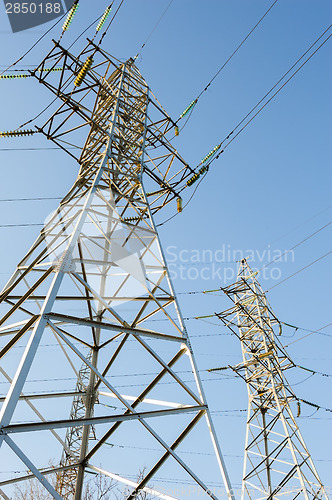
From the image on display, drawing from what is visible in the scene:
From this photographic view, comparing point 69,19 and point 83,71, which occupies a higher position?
point 69,19

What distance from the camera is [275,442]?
1162 centimetres

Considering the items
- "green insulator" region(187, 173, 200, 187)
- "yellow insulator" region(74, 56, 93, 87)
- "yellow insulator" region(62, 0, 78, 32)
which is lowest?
"green insulator" region(187, 173, 200, 187)

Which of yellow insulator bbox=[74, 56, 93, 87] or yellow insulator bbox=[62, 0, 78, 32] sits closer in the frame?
yellow insulator bbox=[74, 56, 93, 87]

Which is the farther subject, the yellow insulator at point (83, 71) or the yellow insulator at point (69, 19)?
the yellow insulator at point (69, 19)

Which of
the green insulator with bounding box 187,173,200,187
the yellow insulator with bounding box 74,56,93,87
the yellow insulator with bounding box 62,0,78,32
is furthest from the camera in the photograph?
the green insulator with bounding box 187,173,200,187

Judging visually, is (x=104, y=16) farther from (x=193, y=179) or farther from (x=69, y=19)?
(x=193, y=179)

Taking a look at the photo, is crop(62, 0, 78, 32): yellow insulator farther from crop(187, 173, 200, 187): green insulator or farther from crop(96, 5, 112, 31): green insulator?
crop(187, 173, 200, 187): green insulator

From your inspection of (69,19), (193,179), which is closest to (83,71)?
(69,19)

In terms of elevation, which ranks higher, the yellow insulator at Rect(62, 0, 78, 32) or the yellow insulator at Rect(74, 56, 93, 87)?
the yellow insulator at Rect(62, 0, 78, 32)

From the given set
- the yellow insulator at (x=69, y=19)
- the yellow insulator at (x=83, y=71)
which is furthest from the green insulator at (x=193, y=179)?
the yellow insulator at (x=69, y=19)

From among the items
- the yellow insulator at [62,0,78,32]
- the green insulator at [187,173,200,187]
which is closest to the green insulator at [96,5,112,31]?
the yellow insulator at [62,0,78,32]

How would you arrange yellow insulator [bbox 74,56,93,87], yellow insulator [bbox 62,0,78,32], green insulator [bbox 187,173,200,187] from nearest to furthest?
yellow insulator [bbox 74,56,93,87]
yellow insulator [bbox 62,0,78,32]
green insulator [bbox 187,173,200,187]

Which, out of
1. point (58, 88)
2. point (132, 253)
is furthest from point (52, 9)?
point (132, 253)

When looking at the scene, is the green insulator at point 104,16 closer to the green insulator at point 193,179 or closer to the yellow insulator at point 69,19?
the yellow insulator at point 69,19
